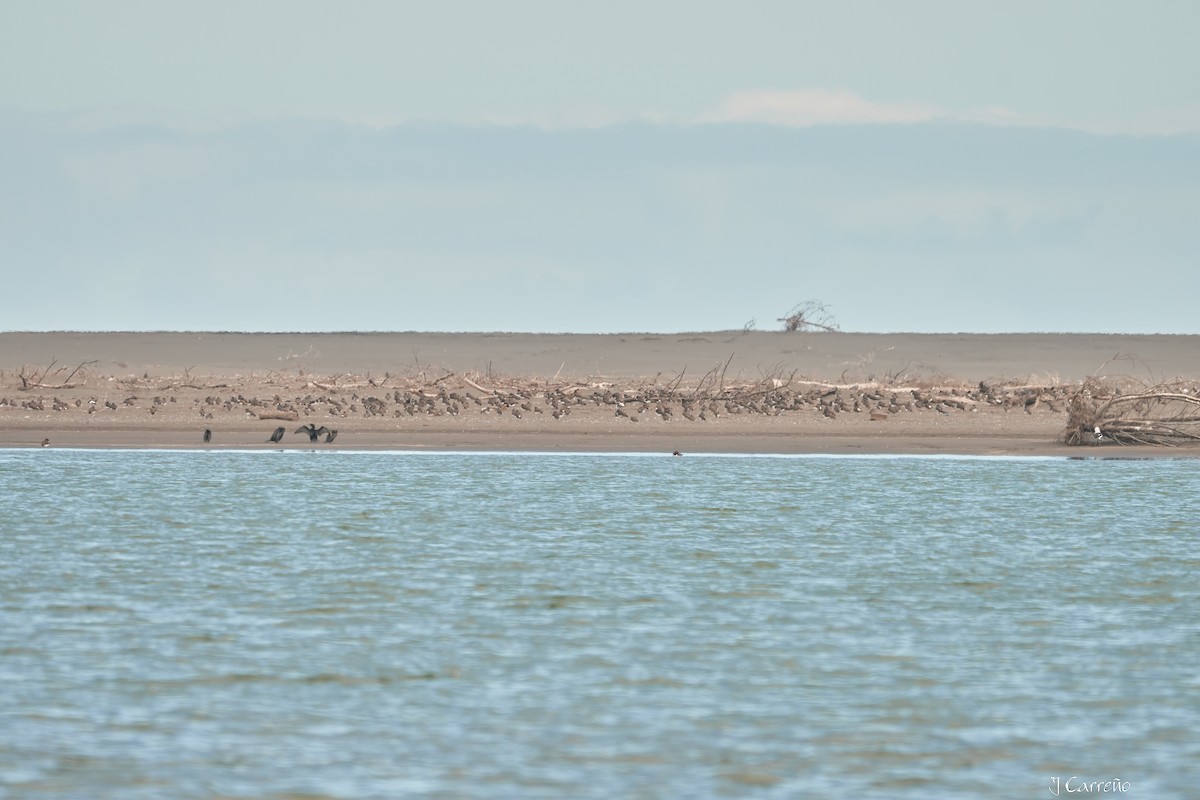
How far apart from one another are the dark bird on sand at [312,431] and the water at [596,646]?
21.4ft

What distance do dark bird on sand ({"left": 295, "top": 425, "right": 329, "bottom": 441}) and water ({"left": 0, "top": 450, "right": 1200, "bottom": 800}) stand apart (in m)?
6.51

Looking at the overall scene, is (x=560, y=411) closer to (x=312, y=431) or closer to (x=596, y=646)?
(x=312, y=431)

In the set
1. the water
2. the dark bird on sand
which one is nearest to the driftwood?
the water

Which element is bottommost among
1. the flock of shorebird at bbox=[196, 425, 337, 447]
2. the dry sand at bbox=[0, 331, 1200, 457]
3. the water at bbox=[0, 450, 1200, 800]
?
the water at bbox=[0, 450, 1200, 800]

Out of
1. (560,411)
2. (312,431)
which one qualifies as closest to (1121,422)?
(560,411)

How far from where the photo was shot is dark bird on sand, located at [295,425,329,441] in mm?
27053

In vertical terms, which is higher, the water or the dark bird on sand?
the dark bird on sand

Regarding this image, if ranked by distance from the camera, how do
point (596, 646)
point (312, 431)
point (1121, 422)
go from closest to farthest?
point (596, 646)
point (312, 431)
point (1121, 422)

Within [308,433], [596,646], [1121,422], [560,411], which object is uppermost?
[1121,422]

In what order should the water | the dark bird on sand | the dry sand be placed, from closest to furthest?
the water
the dark bird on sand
the dry sand

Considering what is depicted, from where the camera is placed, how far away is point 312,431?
27.0 meters

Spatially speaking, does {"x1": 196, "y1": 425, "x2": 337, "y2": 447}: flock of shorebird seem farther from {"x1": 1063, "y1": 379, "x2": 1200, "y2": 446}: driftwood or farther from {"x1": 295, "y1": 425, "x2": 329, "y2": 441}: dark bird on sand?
{"x1": 1063, "y1": 379, "x2": 1200, "y2": 446}: driftwood

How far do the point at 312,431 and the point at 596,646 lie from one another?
1708 cm

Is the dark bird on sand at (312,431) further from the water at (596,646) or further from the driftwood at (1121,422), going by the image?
the driftwood at (1121,422)
